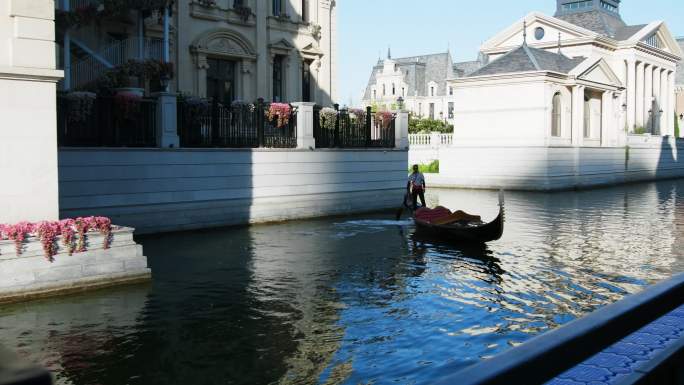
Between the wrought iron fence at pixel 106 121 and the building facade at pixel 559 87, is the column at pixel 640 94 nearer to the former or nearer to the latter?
the building facade at pixel 559 87

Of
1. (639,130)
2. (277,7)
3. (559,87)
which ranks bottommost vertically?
(639,130)

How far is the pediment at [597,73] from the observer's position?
42.8 m

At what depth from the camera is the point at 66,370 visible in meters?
7.72

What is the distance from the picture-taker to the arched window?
4138cm

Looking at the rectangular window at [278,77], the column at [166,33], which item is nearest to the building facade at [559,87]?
the rectangular window at [278,77]

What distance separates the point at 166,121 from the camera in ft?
64.5

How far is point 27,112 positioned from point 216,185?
883 cm

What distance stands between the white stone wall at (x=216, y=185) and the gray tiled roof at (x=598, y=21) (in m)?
42.1

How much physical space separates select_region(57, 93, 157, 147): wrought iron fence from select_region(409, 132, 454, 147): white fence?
28.1 m

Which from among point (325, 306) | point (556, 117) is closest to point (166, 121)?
point (325, 306)

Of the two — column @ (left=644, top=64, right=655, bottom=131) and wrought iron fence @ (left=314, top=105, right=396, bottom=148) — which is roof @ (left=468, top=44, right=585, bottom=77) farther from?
column @ (left=644, top=64, right=655, bottom=131)

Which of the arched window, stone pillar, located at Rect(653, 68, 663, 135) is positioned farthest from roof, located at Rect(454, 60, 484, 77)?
the arched window

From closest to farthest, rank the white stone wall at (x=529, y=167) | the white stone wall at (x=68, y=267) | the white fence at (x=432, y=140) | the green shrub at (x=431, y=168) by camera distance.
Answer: the white stone wall at (x=68, y=267) → the white stone wall at (x=529, y=167) → the green shrub at (x=431, y=168) → the white fence at (x=432, y=140)

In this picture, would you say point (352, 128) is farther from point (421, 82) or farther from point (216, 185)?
point (421, 82)
